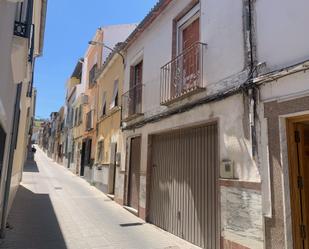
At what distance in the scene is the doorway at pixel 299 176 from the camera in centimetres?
452

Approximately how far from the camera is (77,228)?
809 cm

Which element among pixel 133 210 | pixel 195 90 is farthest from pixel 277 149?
pixel 133 210

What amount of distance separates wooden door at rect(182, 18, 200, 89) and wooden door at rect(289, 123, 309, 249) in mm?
3016

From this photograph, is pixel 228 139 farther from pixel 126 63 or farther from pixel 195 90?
pixel 126 63

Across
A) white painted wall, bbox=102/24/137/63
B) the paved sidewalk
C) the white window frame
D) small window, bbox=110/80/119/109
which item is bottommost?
the paved sidewalk

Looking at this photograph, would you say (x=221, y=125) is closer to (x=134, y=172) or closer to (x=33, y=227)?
(x=33, y=227)

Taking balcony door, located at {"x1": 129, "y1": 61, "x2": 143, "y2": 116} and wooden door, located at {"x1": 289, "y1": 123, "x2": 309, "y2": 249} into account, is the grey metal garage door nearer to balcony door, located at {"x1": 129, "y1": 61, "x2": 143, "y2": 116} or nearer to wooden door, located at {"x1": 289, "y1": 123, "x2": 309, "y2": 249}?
wooden door, located at {"x1": 289, "y1": 123, "x2": 309, "y2": 249}

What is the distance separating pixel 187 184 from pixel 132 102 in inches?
192

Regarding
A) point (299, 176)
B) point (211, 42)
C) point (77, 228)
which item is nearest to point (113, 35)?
point (211, 42)

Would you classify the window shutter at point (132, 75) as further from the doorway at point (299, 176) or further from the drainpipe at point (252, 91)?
the doorway at point (299, 176)

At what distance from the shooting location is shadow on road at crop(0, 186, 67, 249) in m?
6.64

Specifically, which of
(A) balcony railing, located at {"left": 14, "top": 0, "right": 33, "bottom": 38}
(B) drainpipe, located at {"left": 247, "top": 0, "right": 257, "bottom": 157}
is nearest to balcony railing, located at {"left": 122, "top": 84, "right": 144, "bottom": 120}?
(A) balcony railing, located at {"left": 14, "top": 0, "right": 33, "bottom": 38}

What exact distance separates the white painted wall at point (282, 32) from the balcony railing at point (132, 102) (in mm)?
5607

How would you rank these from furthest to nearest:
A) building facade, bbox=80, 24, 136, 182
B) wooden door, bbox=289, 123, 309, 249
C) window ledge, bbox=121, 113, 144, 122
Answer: building facade, bbox=80, 24, 136, 182
window ledge, bbox=121, 113, 144, 122
wooden door, bbox=289, 123, 309, 249
